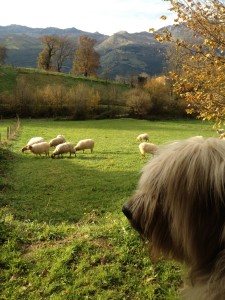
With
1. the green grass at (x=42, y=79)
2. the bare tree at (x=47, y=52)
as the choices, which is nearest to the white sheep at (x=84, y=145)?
the green grass at (x=42, y=79)

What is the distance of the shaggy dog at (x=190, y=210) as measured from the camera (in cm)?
219

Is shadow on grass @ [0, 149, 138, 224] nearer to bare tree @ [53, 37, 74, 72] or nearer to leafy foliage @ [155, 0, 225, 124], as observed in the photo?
leafy foliage @ [155, 0, 225, 124]

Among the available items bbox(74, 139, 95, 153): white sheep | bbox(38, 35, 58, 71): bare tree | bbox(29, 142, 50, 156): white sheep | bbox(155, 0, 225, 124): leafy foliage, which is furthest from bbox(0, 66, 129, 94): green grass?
bbox(155, 0, 225, 124): leafy foliage

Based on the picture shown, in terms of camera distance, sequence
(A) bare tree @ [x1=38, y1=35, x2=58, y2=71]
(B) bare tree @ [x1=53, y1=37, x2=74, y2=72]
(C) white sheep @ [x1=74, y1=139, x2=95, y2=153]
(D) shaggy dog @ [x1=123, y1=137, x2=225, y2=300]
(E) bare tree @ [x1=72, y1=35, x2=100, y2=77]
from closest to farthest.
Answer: (D) shaggy dog @ [x1=123, y1=137, x2=225, y2=300], (C) white sheep @ [x1=74, y1=139, x2=95, y2=153], (E) bare tree @ [x1=72, y1=35, x2=100, y2=77], (A) bare tree @ [x1=38, y1=35, x2=58, y2=71], (B) bare tree @ [x1=53, y1=37, x2=74, y2=72]

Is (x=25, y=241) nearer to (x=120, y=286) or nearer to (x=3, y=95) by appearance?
(x=120, y=286)

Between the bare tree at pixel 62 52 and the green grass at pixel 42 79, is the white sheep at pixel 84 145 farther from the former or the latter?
the bare tree at pixel 62 52

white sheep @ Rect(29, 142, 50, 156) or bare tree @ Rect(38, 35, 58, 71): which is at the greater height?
bare tree @ Rect(38, 35, 58, 71)

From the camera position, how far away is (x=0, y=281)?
5.11 m

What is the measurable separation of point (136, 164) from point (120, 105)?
48.9 metres

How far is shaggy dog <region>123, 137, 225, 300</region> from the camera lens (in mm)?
2186

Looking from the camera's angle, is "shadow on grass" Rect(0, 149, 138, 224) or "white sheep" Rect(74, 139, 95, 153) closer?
"shadow on grass" Rect(0, 149, 138, 224)

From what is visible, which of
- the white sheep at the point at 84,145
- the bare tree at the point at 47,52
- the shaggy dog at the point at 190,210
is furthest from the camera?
the bare tree at the point at 47,52

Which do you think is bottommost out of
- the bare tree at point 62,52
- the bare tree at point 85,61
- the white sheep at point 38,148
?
the white sheep at point 38,148

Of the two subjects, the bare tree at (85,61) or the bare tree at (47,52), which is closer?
the bare tree at (85,61)
